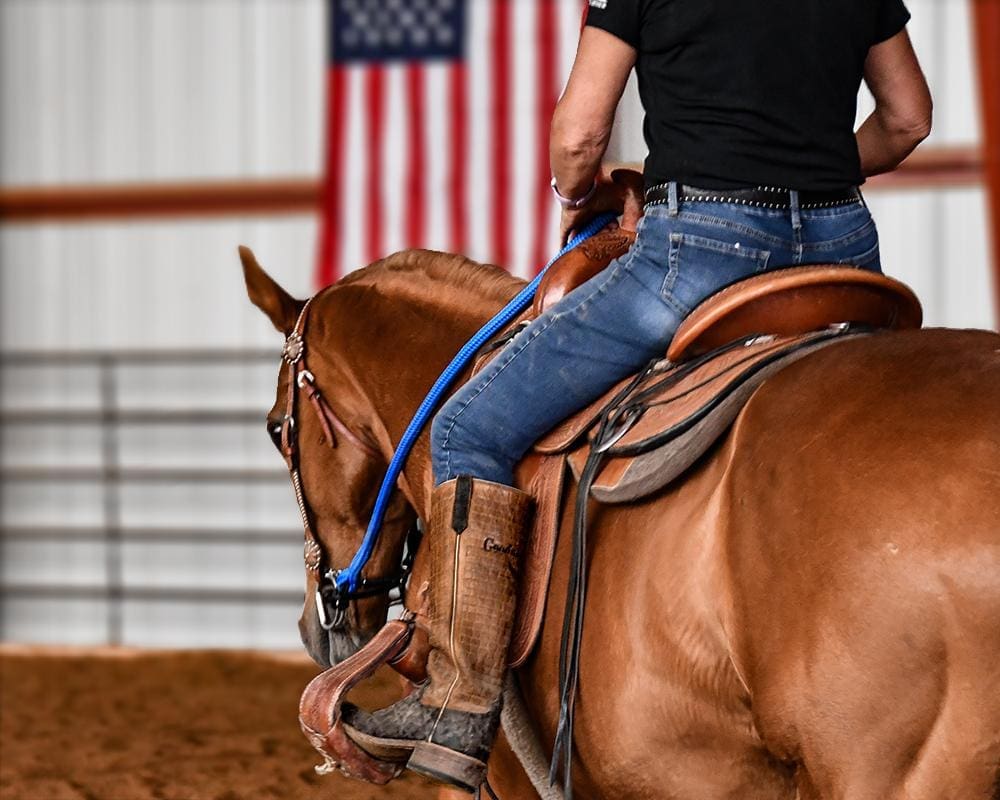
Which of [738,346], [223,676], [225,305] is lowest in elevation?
[223,676]

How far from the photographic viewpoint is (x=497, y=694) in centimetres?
222

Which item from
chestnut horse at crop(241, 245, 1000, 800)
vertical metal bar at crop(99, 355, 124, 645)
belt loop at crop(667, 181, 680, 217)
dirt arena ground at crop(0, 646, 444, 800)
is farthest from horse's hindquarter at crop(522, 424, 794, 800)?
vertical metal bar at crop(99, 355, 124, 645)

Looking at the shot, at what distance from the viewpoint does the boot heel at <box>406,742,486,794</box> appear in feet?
7.23

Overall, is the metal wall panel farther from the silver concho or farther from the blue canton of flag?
the silver concho

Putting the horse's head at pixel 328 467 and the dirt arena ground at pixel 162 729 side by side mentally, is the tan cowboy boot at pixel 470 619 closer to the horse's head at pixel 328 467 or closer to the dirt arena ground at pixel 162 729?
the horse's head at pixel 328 467

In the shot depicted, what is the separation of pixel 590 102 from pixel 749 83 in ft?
0.90

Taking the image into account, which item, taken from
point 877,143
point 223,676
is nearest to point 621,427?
point 877,143

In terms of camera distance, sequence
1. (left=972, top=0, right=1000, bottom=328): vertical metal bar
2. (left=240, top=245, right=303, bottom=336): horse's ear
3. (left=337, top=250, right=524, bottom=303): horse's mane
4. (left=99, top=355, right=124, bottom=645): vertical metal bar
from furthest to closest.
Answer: (left=99, top=355, right=124, bottom=645): vertical metal bar → (left=972, top=0, right=1000, bottom=328): vertical metal bar → (left=240, top=245, right=303, bottom=336): horse's ear → (left=337, top=250, right=524, bottom=303): horse's mane

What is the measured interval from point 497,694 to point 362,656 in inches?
12.8

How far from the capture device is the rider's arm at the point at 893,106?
2379mm

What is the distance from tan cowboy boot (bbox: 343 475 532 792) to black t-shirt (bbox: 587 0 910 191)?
2.05 ft

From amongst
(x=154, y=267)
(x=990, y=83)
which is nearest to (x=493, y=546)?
(x=990, y=83)

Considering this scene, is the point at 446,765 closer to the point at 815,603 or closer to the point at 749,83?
the point at 815,603

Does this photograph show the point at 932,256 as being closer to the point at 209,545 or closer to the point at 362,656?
the point at 209,545
